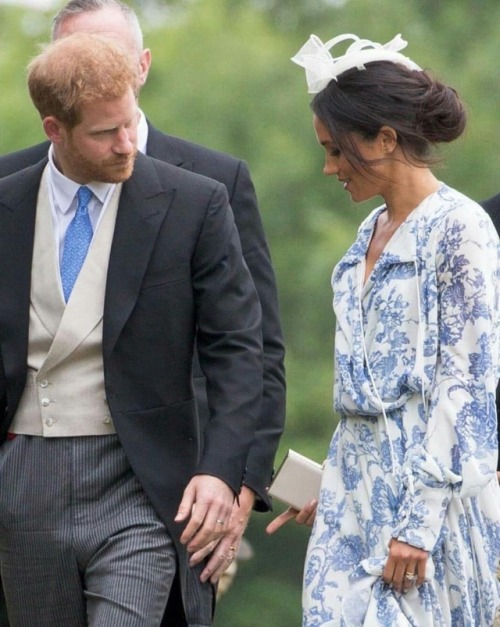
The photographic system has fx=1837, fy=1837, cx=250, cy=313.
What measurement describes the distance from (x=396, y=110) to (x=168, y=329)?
743mm

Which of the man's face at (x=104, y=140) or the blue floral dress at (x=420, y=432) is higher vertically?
the man's face at (x=104, y=140)

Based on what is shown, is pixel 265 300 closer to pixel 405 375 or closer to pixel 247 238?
pixel 247 238

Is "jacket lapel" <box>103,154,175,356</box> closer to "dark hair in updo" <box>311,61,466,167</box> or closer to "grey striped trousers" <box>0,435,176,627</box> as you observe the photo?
"grey striped trousers" <box>0,435,176,627</box>

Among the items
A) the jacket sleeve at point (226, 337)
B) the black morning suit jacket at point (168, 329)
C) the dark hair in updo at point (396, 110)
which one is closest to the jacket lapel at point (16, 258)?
the black morning suit jacket at point (168, 329)

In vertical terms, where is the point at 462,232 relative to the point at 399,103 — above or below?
below

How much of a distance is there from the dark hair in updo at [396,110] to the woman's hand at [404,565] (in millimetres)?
901

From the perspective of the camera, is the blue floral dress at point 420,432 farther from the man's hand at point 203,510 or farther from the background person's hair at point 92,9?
the background person's hair at point 92,9

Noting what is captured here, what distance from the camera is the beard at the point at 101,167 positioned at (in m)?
4.27

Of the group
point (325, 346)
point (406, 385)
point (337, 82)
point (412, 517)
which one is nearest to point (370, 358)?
point (406, 385)

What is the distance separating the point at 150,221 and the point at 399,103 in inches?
25.6

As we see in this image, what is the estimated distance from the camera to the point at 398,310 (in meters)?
4.19

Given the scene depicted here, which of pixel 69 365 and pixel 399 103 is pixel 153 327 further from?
pixel 399 103

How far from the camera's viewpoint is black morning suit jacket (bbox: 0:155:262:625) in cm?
427

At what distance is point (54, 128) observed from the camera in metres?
4.30
